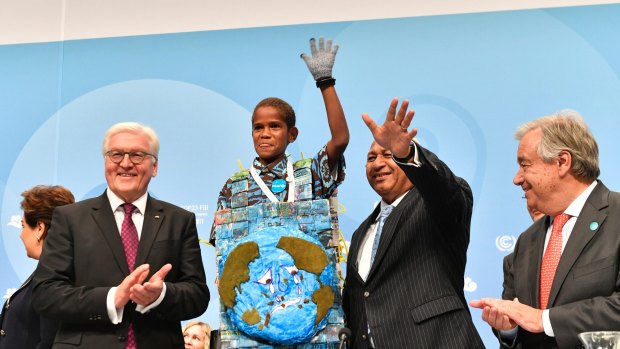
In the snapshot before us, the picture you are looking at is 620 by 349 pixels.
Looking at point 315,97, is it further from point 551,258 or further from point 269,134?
point 551,258

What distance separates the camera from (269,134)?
3682 millimetres

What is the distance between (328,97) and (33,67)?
307 centimetres

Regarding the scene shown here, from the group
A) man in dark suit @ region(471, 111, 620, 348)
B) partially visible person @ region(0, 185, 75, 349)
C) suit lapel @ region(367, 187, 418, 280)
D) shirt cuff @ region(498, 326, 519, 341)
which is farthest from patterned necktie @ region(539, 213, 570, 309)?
partially visible person @ region(0, 185, 75, 349)

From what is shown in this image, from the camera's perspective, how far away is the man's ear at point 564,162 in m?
2.95

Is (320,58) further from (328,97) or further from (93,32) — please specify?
(93,32)

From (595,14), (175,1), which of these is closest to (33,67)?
(175,1)

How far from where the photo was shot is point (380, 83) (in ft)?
17.3

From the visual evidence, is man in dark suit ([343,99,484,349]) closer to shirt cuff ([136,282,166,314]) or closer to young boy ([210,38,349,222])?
young boy ([210,38,349,222])

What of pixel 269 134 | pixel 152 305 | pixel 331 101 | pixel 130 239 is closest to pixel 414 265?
pixel 331 101

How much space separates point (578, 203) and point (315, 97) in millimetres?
2614

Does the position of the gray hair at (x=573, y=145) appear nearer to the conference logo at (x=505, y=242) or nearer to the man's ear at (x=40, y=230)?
the conference logo at (x=505, y=242)

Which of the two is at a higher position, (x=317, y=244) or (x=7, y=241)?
(x=7, y=241)

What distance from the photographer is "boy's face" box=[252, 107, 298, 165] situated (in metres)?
3.65

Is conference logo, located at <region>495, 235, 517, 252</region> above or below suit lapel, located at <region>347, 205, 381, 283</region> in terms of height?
above
